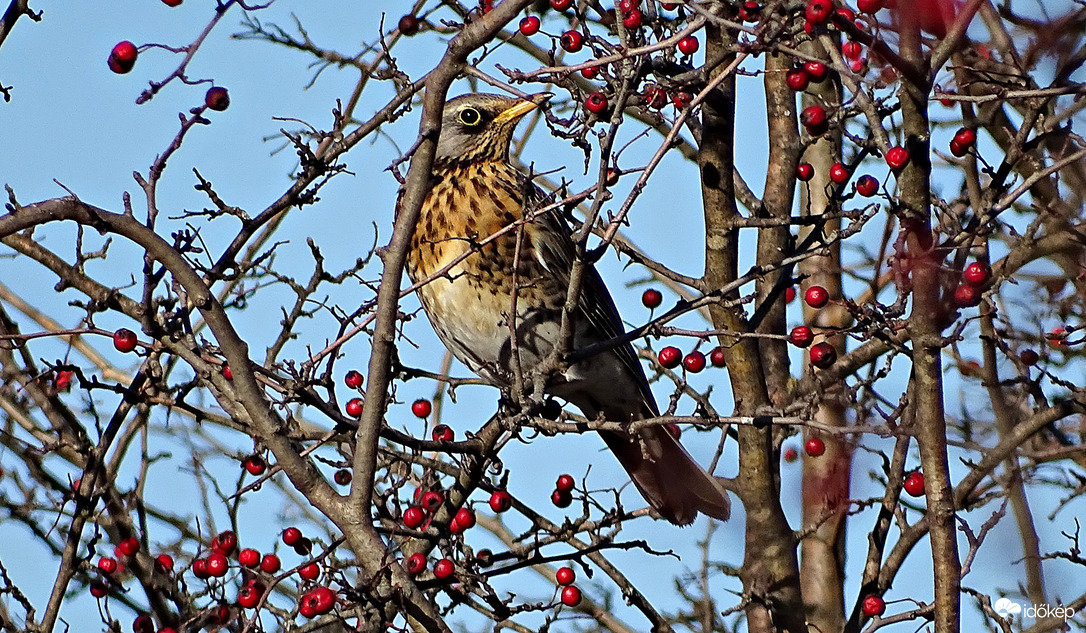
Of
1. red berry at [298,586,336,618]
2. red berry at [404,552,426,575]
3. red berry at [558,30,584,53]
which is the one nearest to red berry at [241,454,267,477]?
red berry at [404,552,426,575]

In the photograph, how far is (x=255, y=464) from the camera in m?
3.26

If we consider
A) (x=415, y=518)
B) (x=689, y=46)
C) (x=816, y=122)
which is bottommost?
(x=415, y=518)

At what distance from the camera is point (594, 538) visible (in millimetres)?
3363

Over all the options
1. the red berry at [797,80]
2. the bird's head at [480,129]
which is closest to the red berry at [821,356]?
the red berry at [797,80]

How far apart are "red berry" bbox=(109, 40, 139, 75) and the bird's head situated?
1.82 meters

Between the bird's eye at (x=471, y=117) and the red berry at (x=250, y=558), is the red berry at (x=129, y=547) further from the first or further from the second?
the bird's eye at (x=471, y=117)

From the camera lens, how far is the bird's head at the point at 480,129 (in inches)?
184

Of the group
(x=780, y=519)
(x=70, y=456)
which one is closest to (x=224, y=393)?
(x=70, y=456)

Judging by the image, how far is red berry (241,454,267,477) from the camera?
3.19 m

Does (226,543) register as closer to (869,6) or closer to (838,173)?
(838,173)

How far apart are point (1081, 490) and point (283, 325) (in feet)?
7.41

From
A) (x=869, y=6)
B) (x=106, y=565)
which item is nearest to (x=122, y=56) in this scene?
(x=106, y=565)

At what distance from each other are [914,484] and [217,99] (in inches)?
85.5

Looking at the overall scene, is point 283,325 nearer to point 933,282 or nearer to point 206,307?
point 206,307
